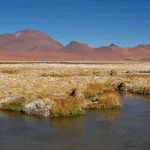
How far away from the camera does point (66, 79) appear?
4662 cm

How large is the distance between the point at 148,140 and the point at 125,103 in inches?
633

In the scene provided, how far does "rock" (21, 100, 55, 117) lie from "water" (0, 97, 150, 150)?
876 millimetres

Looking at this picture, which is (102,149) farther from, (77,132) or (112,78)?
(112,78)

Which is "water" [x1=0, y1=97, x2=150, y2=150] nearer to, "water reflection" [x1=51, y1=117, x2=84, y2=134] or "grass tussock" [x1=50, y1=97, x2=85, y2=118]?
"water reflection" [x1=51, y1=117, x2=84, y2=134]

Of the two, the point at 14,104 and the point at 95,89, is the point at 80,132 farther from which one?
the point at 95,89

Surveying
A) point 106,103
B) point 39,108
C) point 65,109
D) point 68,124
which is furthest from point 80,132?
point 106,103

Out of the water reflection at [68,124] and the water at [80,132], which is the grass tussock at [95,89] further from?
the water reflection at [68,124]

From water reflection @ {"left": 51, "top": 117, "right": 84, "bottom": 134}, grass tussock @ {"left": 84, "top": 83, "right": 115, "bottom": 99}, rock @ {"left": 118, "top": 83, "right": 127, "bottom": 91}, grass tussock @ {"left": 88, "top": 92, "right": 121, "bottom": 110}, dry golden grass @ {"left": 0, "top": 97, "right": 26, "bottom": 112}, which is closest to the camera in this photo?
water reflection @ {"left": 51, "top": 117, "right": 84, "bottom": 134}

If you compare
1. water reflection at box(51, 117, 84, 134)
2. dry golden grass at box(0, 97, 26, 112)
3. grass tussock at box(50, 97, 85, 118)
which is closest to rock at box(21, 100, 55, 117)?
grass tussock at box(50, 97, 85, 118)

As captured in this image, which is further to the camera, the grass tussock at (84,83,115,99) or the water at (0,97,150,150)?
the grass tussock at (84,83,115,99)

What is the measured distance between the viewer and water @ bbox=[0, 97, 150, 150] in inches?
901

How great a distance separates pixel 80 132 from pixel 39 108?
621 cm

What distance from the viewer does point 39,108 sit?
31.3m

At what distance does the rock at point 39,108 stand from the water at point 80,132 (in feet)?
2.87
